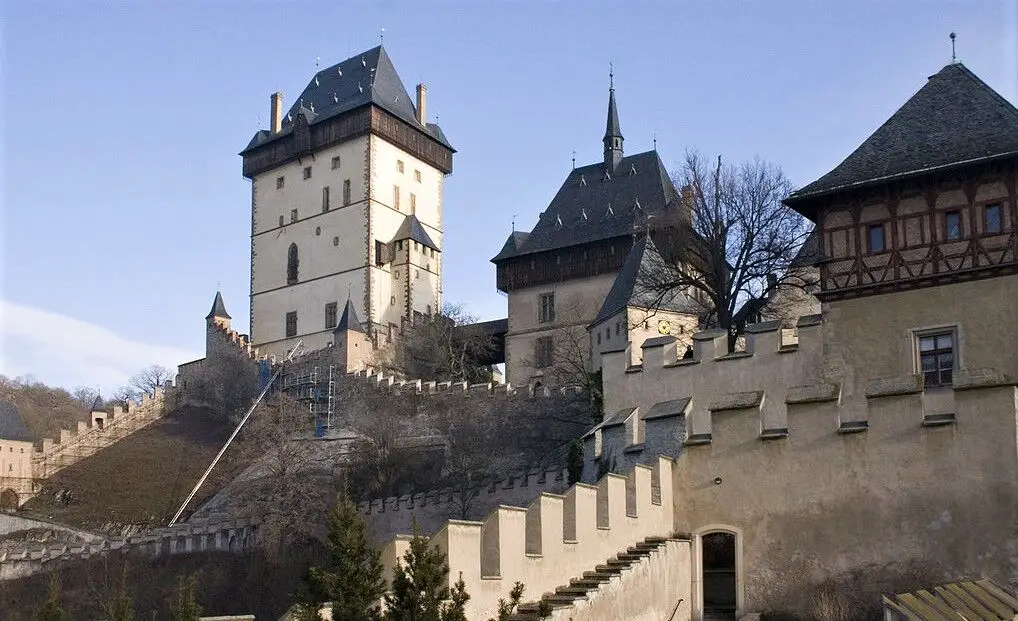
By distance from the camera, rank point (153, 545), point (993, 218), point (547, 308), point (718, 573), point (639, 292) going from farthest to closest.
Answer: point (547, 308)
point (153, 545)
point (639, 292)
point (993, 218)
point (718, 573)

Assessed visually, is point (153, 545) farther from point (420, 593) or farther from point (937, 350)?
point (420, 593)

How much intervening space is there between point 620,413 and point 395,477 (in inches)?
778

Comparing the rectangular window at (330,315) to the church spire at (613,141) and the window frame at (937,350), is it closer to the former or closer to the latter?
the church spire at (613,141)

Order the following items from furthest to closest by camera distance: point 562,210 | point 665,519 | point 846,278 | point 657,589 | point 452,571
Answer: point 562,210, point 846,278, point 665,519, point 657,589, point 452,571

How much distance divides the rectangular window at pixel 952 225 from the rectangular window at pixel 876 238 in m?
1.22

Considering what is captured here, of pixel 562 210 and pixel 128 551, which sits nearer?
pixel 128 551

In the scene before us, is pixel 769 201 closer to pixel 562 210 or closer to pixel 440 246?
pixel 562 210

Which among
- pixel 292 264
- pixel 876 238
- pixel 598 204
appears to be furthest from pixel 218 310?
pixel 876 238

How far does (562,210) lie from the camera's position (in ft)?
190

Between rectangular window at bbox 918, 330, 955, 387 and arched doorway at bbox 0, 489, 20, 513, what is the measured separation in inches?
1673

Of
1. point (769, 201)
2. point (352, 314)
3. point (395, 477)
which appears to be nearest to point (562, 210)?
point (352, 314)

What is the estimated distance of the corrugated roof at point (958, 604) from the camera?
1409cm

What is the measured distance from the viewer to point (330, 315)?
6425 centimetres

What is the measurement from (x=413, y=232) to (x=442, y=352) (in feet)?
34.3
